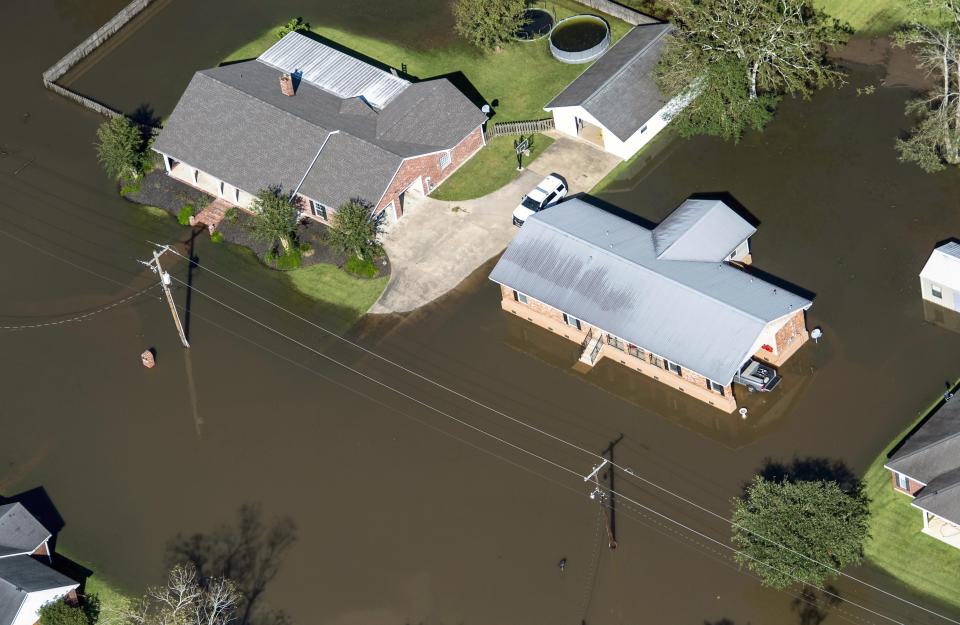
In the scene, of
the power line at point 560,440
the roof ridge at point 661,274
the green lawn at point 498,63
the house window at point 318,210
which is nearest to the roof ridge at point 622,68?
the green lawn at point 498,63

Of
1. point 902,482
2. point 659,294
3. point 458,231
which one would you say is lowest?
point 458,231

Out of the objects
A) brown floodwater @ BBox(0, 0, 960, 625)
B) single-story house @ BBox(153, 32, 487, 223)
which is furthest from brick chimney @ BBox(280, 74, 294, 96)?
brown floodwater @ BBox(0, 0, 960, 625)

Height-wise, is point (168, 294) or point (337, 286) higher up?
point (168, 294)

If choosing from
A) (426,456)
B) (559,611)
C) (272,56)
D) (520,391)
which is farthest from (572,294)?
(272,56)

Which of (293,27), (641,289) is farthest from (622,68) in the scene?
(293,27)

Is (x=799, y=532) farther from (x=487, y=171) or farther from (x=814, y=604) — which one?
(x=487, y=171)

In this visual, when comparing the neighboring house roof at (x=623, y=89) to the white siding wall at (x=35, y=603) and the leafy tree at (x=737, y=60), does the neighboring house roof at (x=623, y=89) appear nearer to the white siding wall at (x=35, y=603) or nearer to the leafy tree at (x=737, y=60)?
the leafy tree at (x=737, y=60)
